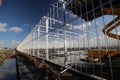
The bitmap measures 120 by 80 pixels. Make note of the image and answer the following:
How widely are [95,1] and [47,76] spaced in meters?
1.69

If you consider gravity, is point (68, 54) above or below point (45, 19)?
below

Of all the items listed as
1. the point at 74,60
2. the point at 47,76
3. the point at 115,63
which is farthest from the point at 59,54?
the point at 47,76

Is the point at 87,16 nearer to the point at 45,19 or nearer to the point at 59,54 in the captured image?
the point at 59,54

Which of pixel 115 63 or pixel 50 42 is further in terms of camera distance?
pixel 50 42

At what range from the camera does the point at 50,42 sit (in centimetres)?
578

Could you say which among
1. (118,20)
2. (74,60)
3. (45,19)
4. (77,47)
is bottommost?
(74,60)

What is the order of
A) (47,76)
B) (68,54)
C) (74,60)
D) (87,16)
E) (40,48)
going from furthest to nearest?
(40,48) < (68,54) < (74,60) < (87,16) < (47,76)

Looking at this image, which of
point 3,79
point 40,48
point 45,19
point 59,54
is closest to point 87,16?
point 59,54

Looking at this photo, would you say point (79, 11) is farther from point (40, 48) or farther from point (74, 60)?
point (40, 48)

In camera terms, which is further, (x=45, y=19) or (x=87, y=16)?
(x=45, y=19)

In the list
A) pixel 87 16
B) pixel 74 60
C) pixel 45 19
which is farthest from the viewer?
pixel 45 19

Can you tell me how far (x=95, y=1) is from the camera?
2.36 m

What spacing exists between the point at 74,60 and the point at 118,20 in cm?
139

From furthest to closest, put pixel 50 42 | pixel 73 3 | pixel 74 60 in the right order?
1. pixel 50 42
2. pixel 74 60
3. pixel 73 3
